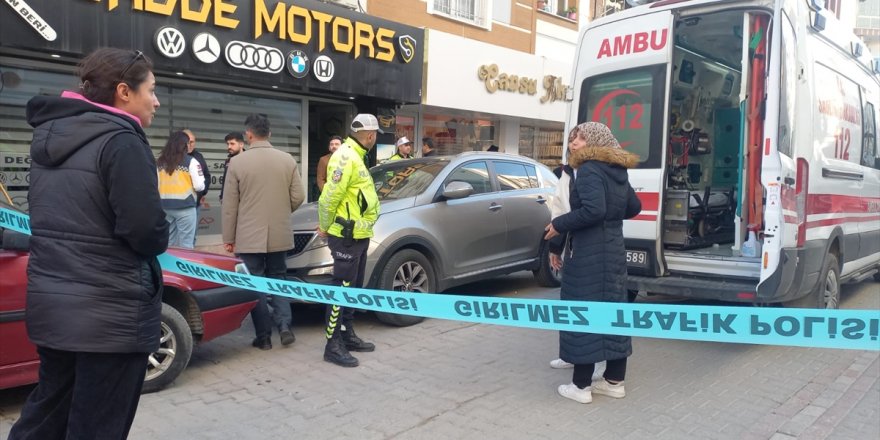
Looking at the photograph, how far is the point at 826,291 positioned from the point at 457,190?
3.50 meters

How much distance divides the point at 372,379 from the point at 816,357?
377 cm

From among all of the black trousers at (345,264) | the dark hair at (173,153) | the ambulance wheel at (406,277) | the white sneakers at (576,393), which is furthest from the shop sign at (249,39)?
the white sneakers at (576,393)

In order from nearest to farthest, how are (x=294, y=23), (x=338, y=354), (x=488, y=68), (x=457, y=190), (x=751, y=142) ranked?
(x=338, y=354) → (x=751, y=142) → (x=457, y=190) → (x=294, y=23) → (x=488, y=68)

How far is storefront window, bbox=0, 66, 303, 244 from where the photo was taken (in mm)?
7738

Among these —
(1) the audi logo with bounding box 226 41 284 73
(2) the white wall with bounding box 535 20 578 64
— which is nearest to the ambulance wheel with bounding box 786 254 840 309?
(1) the audi logo with bounding box 226 41 284 73

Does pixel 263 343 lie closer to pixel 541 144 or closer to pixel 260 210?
pixel 260 210

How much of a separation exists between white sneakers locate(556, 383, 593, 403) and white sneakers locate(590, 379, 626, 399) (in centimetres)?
7

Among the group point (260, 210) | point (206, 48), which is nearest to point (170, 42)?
point (206, 48)

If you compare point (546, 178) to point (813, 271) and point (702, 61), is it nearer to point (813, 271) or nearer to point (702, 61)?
point (702, 61)

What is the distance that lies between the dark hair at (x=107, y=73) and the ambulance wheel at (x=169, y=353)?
227 cm

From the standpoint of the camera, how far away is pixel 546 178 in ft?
26.0

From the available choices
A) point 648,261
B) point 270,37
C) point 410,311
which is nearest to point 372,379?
point 410,311

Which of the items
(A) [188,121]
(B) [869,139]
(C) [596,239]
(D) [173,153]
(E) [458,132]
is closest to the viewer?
(C) [596,239]

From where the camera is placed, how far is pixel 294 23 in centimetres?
891
